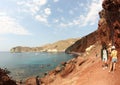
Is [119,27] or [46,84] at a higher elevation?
[119,27]

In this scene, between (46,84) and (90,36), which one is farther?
(90,36)

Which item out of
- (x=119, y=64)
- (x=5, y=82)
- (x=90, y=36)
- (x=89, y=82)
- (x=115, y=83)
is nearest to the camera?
(x=115, y=83)

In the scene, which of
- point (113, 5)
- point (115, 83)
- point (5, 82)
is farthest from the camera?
point (113, 5)

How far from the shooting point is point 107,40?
128ft

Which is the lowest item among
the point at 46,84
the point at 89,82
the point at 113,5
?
the point at 46,84

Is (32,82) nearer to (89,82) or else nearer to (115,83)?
(89,82)

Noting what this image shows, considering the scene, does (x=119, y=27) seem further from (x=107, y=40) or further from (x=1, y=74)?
(x=1, y=74)

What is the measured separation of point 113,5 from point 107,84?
17.3 metres

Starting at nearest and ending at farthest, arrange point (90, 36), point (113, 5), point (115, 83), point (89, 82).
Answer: point (115, 83) < point (89, 82) < point (113, 5) < point (90, 36)

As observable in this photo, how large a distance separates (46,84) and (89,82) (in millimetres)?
20886

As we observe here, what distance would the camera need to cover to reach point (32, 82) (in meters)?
A: 45.8

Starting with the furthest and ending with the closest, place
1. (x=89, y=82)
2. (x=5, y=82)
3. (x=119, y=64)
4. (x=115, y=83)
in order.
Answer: (x=5, y=82) → (x=119, y=64) → (x=89, y=82) → (x=115, y=83)

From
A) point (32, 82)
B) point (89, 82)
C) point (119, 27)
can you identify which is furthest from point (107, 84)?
point (32, 82)

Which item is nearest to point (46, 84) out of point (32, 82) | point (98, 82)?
point (32, 82)
